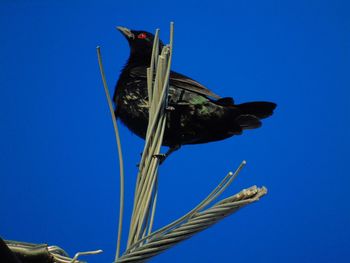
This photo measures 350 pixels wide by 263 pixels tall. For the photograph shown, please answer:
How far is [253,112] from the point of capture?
2.45 meters

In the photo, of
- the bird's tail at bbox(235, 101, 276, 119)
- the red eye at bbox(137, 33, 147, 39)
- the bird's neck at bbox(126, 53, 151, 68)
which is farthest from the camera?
the red eye at bbox(137, 33, 147, 39)

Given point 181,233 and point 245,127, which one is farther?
point 245,127

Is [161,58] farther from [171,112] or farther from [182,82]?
[182,82]

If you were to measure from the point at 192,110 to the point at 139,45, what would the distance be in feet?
2.51

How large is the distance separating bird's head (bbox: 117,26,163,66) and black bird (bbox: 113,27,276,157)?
255 mm

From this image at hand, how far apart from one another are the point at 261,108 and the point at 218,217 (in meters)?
1.17

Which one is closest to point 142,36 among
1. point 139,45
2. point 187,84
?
point 139,45

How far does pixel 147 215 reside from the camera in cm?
153

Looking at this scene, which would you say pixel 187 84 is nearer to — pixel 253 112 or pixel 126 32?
pixel 253 112

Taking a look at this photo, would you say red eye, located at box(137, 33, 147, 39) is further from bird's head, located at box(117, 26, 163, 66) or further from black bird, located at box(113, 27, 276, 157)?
black bird, located at box(113, 27, 276, 157)

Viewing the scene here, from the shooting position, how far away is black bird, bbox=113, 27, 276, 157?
2.30 meters

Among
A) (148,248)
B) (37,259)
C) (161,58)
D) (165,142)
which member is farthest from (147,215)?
(165,142)

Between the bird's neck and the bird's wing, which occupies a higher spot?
the bird's neck

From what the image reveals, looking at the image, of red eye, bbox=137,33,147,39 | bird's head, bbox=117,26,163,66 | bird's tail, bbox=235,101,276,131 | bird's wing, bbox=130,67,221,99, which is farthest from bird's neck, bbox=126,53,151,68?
bird's tail, bbox=235,101,276,131
